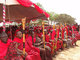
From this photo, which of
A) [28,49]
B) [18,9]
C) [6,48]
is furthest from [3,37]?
[18,9]

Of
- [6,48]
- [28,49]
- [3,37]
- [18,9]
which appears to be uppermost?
[18,9]

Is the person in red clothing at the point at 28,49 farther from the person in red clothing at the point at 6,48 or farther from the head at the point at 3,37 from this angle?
the head at the point at 3,37

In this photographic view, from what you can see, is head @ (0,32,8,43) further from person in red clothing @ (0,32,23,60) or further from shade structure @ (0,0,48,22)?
shade structure @ (0,0,48,22)

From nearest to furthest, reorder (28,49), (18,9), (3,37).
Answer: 1. (3,37)
2. (28,49)
3. (18,9)

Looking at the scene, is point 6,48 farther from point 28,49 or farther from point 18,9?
point 18,9

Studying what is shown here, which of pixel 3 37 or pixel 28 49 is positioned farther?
pixel 28 49

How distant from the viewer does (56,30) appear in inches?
243

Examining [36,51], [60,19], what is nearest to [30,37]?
[36,51]

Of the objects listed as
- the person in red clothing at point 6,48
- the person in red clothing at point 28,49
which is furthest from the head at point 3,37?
the person in red clothing at point 28,49

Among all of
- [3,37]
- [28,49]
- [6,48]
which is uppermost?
[3,37]

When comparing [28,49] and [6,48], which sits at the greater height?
[6,48]

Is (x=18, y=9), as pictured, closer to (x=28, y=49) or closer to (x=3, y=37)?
(x=28, y=49)

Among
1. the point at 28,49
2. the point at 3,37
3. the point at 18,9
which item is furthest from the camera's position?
the point at 18,9

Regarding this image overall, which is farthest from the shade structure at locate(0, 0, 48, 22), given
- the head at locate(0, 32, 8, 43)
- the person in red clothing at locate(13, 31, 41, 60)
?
the person in red clothing at locate(13, 31, 41, 60)
